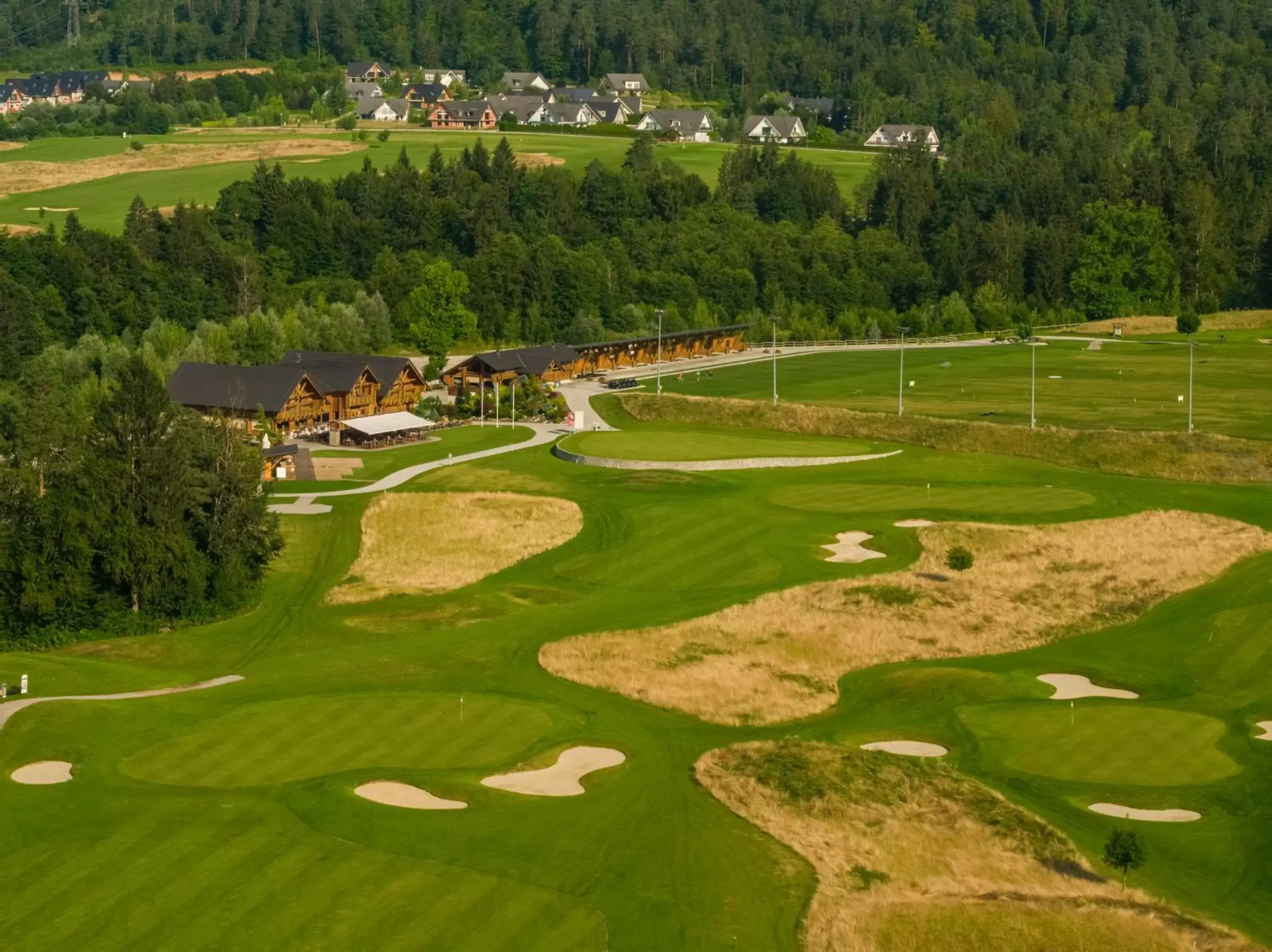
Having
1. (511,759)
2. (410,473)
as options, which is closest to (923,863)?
(511,759)

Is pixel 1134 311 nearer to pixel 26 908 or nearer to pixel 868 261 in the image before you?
pixel 868 261

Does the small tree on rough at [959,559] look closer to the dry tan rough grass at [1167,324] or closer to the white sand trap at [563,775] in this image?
the white sand trap at [563,775]

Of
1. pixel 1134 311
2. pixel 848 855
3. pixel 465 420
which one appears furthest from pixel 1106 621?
pixel 1134 311

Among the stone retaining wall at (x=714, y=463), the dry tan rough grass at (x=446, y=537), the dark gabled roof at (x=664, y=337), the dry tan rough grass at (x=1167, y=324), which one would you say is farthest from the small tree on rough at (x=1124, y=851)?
the dry tan rough grass at (x=1167, y=324)

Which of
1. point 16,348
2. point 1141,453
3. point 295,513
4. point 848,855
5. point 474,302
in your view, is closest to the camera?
point 848,855

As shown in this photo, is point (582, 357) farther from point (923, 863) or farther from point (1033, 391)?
point (923, 863)
